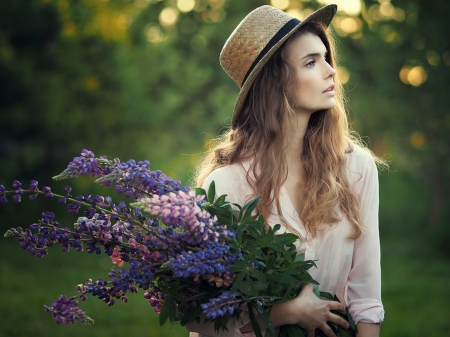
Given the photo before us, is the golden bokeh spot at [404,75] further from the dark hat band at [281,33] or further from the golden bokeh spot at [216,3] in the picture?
the dark hat band at [281,33]

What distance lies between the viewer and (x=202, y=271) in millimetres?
1996

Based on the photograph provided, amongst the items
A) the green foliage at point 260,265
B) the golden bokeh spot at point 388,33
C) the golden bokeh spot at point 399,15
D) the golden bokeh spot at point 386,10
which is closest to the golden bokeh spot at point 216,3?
the golden bokeh spot at point 386,10

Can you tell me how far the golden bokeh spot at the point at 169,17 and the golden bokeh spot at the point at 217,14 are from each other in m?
0.91

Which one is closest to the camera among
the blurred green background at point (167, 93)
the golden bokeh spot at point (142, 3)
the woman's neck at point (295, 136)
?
the woman's neck at point (295, 136)

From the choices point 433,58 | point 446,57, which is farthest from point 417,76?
point 446,57

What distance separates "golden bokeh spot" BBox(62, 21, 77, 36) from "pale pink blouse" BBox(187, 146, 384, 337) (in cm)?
1070

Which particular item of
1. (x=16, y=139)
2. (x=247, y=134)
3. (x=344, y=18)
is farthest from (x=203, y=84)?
(x=247, y=134)

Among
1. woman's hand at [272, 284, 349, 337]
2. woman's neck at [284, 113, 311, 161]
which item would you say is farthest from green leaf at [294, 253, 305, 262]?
woman's neck at [284, 113, 311, 161]

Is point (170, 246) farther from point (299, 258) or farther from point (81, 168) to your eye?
point (299, 258)

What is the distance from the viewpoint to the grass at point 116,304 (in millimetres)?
6805

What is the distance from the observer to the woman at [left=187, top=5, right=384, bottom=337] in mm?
2674

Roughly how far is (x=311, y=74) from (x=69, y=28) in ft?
35.7

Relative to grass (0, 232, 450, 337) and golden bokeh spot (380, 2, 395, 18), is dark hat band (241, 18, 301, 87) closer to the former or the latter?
grass (0, 232, 450, 337)

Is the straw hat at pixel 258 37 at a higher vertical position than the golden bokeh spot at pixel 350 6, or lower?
lower
